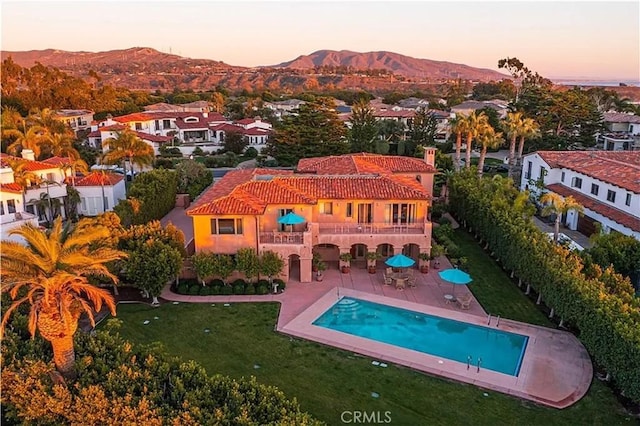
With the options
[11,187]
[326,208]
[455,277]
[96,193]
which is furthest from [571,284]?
[96,193]

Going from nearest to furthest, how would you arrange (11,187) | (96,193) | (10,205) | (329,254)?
(329,254), (10,205), (11,187), (96,193)

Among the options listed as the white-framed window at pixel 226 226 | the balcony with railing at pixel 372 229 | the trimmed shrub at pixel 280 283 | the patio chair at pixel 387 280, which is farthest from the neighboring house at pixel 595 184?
the white-framed window at pixel 226 226

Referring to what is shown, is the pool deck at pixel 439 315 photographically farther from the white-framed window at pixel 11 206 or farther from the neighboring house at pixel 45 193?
the neighboring house at pixel 45 193

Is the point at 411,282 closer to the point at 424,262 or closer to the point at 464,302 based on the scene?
the point at 424,262

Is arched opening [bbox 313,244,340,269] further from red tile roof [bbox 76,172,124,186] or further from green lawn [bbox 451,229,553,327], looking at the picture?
red tile roof [bbox 76,172,124,186]

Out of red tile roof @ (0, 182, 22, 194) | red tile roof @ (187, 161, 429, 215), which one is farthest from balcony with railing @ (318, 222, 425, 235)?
red tile roof @ (0, 182, 22, 194)

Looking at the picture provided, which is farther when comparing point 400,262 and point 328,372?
point 400,262
